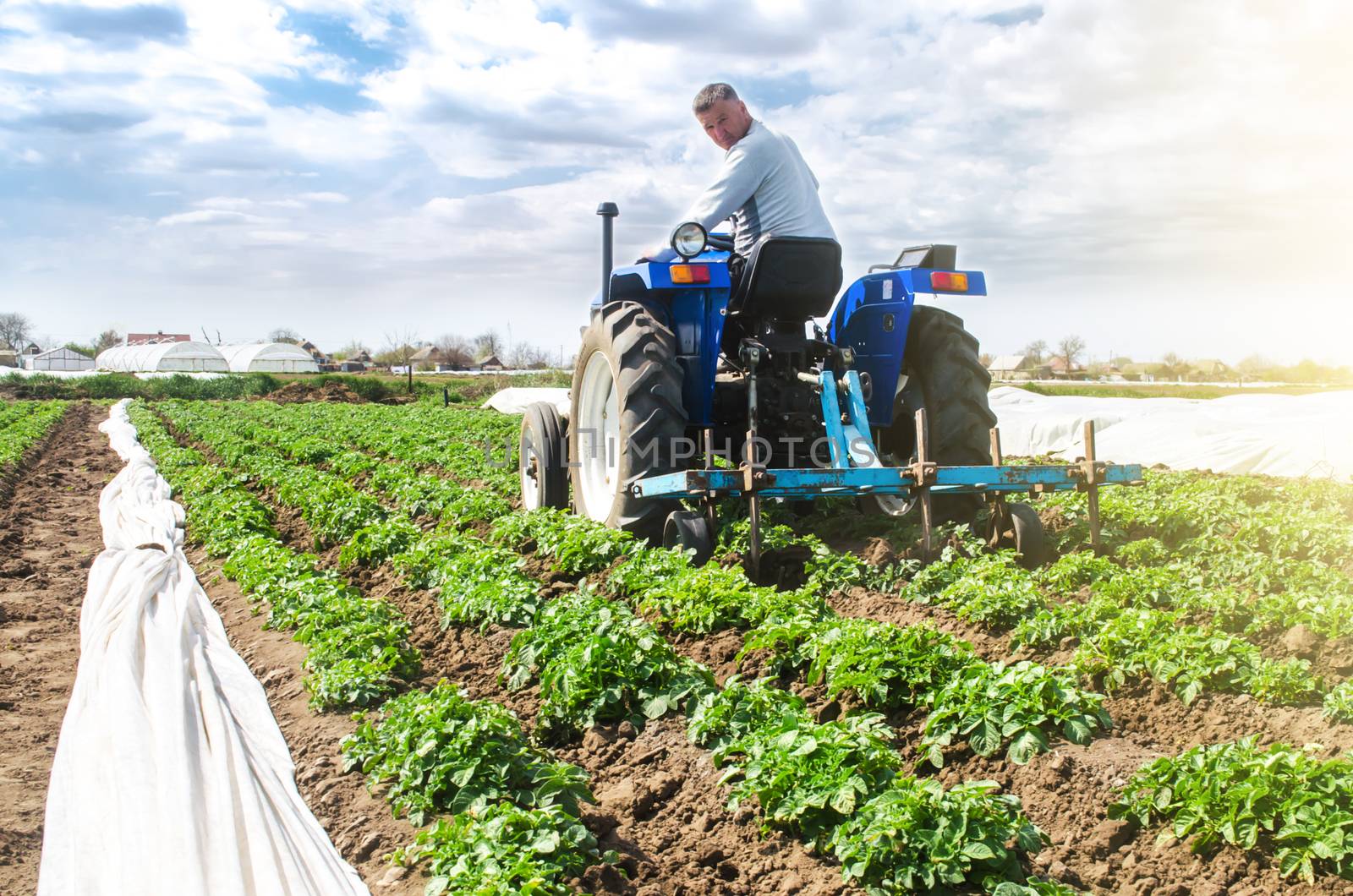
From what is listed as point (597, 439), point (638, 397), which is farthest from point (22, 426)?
point (638, 397)

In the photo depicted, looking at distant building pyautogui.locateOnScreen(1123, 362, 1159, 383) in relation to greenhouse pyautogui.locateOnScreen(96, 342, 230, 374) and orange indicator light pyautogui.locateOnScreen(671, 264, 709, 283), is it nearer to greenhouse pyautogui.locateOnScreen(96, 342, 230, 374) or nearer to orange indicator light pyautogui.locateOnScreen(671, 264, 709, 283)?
orange indicator light pyautogui.locateOnScreen(671, 264, 709, 283)

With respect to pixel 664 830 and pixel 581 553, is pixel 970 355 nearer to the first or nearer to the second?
pixel 581 553

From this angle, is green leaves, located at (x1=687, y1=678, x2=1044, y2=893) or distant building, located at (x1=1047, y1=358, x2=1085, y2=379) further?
distant building, located at (x1=1047, y1=358, x2=1085, y2=379)

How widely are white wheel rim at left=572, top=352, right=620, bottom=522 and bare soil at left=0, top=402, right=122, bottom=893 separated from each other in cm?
319

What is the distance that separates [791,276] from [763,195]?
55cm

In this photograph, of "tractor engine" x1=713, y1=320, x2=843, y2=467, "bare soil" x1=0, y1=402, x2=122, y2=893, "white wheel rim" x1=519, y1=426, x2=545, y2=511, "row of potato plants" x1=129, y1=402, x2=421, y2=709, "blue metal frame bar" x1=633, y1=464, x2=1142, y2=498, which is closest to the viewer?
"bare soil" x1=0, y1=402, x2=122, y2=893

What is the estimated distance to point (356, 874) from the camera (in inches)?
119

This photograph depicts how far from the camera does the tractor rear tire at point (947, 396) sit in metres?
5.83

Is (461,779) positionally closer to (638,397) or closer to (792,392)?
(638,397)

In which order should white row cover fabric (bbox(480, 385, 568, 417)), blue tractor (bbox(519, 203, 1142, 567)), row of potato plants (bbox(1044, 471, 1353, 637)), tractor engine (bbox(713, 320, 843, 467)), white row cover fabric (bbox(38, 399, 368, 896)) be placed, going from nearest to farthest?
white row cover fabric (bbox(38, 399, 368, 896))
row of potato plants (bbox(1044, 471, 1353, 637))
blue tractor (bbox(519, 203, 1142, 567))
tractor engine (bbox(713, 320, 843, 467))
white row cover fabric (bbox(480, 385, 568, 417))

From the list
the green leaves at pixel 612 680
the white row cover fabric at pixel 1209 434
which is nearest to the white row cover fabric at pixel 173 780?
the green leaves at pixel 612 680

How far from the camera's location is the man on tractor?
5512 millimetres

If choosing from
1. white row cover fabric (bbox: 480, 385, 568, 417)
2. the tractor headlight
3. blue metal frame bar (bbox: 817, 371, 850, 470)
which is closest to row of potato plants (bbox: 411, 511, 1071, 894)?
blue metal frame bar (bbox: 817, 371, 850, 470)

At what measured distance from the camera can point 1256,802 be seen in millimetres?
2736
